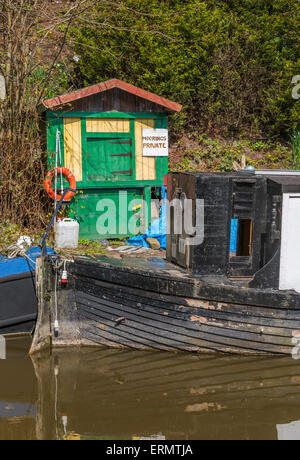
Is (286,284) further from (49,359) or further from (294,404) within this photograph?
(49,359)

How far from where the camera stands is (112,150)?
973 centimetres

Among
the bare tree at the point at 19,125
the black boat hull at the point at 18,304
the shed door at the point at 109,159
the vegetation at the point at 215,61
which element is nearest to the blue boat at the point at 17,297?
the black boat hull at the point at 18,304

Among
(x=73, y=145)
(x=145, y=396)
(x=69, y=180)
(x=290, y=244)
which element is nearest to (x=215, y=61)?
(x=73, y=145)

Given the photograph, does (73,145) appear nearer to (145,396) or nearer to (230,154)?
(145,396)

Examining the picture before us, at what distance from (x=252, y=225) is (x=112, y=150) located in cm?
412

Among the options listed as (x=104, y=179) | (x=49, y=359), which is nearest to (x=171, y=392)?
(x=49, y=359)

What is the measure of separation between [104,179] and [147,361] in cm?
433

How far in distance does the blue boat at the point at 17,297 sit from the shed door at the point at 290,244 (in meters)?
3.74

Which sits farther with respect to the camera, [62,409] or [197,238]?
[197,238]

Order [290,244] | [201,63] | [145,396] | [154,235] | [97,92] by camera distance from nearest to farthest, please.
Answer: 1. [145,396]
2. [290,244]
3. [154,235]
4. [97,92]
5. [201,63]

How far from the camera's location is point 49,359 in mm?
6684

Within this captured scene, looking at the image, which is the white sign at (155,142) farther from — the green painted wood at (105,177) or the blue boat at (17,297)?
the blue boat at (17,297)

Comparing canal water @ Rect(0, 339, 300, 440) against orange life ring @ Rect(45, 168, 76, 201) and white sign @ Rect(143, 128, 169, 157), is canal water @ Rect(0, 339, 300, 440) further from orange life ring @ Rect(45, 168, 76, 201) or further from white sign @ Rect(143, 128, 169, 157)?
white sign @ Rect(143, 128, 169, 157)

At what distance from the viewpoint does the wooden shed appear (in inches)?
372
